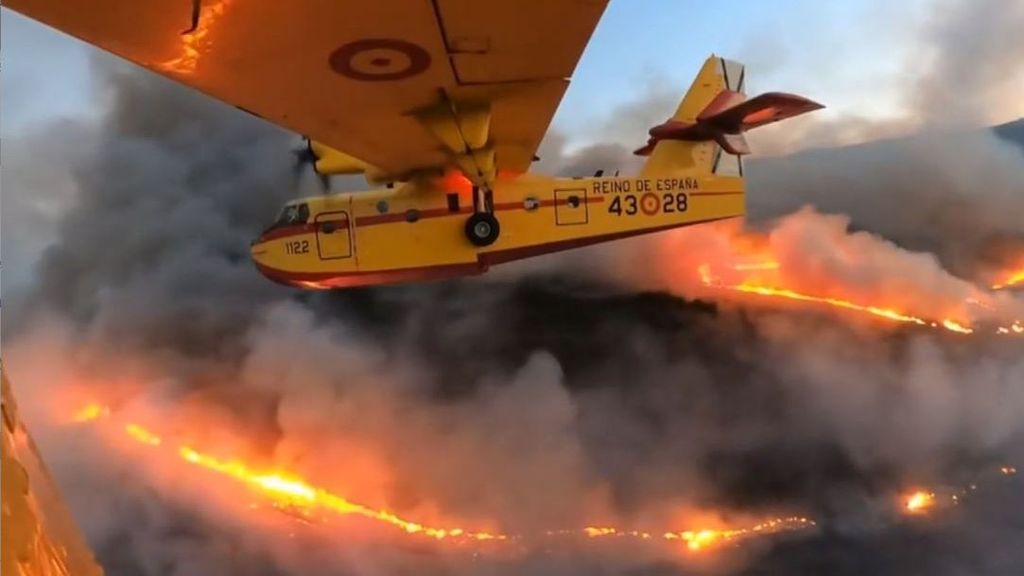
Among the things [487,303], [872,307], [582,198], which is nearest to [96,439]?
[487,303]

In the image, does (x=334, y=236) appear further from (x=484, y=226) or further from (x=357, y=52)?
(x=357, y=52)

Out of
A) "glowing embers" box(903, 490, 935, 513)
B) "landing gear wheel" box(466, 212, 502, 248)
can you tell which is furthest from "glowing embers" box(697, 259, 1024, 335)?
"landing gear wheel" box(466, 212, 502, 248)

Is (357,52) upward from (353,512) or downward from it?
upward

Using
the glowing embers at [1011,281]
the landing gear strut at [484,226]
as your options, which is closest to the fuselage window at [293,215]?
the landing gear strut at [484,226]

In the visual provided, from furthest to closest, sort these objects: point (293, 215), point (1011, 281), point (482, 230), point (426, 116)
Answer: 1. point (1011, 281)
2. point (293, 215)
3. point (482, 230)
4. point (426, 116)

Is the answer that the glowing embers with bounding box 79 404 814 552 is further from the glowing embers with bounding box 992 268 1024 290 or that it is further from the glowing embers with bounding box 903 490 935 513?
the glowing embers with bounding box 992 268 1024 290

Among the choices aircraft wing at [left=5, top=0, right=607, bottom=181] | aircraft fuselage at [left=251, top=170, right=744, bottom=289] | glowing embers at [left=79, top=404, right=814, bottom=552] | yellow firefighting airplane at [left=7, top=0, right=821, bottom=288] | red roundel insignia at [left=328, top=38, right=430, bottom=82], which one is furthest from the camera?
glowing embers at [left=79, top=404, right=814, bottom=552]

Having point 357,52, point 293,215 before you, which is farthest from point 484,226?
point 357,52
